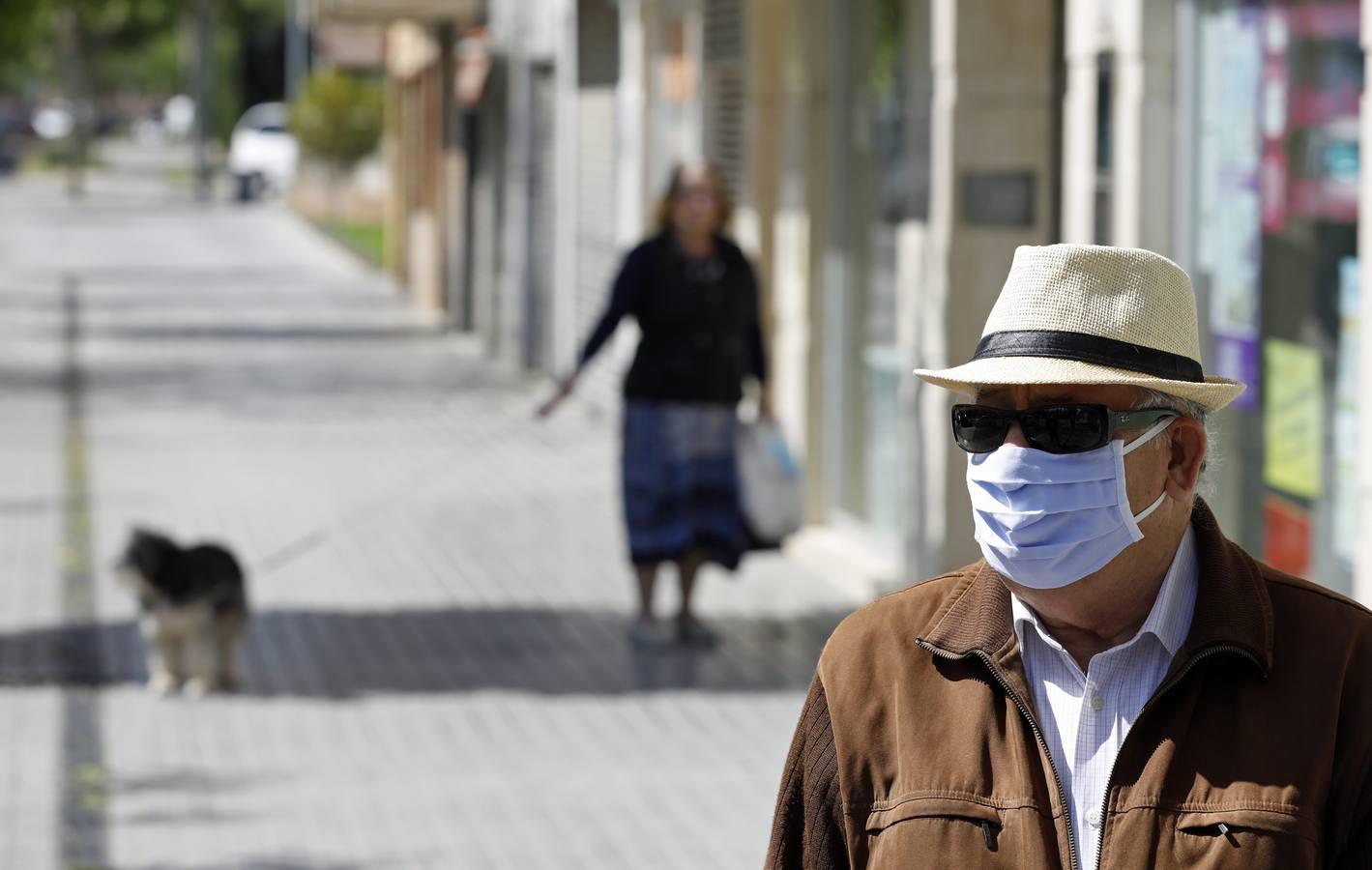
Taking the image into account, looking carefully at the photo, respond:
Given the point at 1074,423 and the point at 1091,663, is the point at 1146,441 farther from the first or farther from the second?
the point at 1091,663

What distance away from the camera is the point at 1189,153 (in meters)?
7.47

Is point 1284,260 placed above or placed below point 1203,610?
above

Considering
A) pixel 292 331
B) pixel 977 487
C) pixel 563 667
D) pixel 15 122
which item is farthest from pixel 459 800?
pixel 15 122

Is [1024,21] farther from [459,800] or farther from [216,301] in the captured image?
[216,301]

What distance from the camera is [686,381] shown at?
8.80 m

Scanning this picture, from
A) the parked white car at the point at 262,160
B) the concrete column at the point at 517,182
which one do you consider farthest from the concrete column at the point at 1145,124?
the parked white car at the point at 262,160

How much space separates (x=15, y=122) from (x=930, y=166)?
74892 mm

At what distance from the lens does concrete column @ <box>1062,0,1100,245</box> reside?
7.78m

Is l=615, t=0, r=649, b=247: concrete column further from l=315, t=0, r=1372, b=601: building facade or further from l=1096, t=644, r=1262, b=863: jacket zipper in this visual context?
l=1096, t=644, r=1262, b=863: jacket zipper

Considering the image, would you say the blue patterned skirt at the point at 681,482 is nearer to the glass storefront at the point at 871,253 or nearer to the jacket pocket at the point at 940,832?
the glass storefront at the point at 871,253

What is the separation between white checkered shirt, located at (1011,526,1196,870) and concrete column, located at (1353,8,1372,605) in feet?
10.7

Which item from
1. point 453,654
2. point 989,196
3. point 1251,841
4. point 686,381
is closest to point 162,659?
point 453,654

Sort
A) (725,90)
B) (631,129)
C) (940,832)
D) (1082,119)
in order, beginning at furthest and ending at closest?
(631,129) < (725,90) < (1082,119) < (940,832)

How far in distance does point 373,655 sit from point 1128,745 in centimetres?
673
